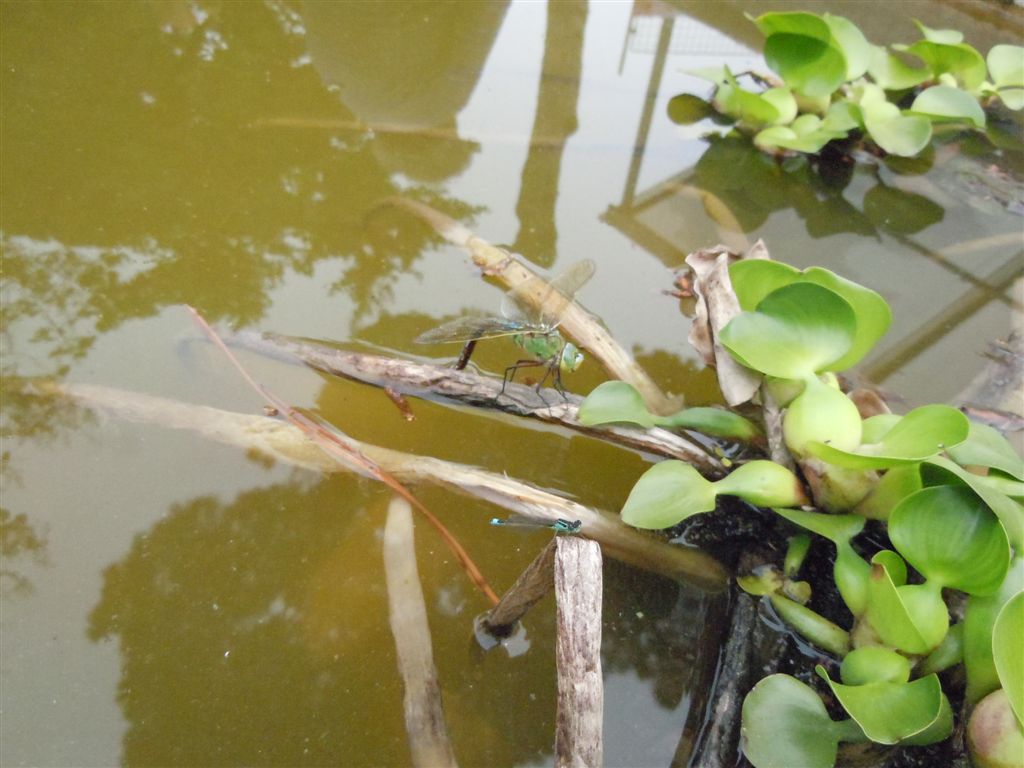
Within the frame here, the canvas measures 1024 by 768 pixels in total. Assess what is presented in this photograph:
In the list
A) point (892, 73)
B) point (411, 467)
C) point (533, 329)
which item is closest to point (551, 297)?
point (533, 329)

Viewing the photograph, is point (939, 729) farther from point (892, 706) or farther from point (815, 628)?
point (815, 628)

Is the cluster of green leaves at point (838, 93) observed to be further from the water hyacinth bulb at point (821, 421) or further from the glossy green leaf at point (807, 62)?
the water hyacinth bulb at point (821, 421)

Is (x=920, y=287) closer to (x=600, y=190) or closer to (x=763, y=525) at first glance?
(x=600, y=190)

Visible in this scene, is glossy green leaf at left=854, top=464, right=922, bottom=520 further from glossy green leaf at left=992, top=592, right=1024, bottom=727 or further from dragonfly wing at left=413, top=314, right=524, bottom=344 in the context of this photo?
dragonfly wing at left=413, top=314, right=524, bottom=344

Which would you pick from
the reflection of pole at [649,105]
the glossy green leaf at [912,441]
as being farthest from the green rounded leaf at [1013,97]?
the glossy green leaf at [912,441]

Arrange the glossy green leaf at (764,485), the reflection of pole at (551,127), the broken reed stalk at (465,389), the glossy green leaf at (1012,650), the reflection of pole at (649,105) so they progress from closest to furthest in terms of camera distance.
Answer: the glossy green leaf at (1012,650), the glossy green leaf at (764,485), the broken reed stalk at (465,389), the reflection of pole at (551,127), the reflection of pole at (649,105)

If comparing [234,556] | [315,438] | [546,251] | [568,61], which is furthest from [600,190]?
[234,556]

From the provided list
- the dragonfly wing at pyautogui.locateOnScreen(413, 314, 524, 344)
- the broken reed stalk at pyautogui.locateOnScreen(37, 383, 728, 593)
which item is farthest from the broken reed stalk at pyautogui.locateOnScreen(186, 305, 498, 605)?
the dragonfly wing at pyautogui.locateOnScreen(413, 314, 524, 344)
